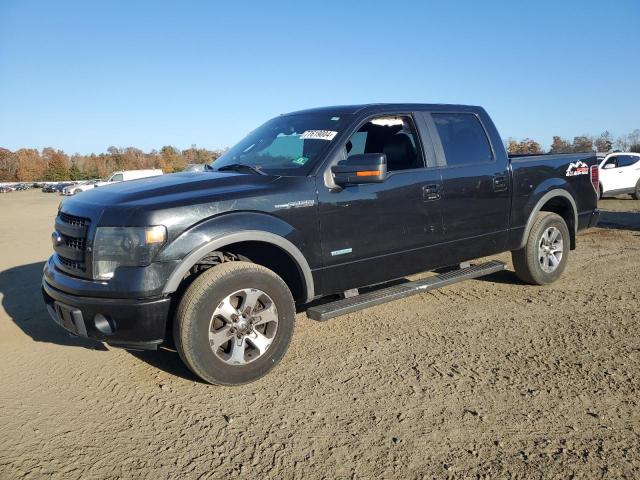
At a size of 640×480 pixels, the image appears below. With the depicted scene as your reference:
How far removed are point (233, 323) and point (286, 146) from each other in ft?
5.52

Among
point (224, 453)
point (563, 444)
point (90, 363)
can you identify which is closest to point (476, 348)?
point (563, 444)

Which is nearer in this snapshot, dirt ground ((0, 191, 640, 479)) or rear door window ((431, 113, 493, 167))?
dirt ground ((0, 191, 640, 479))

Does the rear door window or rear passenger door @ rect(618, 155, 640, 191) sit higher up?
the rear door window

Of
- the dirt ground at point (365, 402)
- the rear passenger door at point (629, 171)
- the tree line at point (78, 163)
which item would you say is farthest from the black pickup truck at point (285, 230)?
the tree line at point (78, 163)

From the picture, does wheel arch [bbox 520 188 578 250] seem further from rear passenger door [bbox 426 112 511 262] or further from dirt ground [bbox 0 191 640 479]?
dirt ground [bbox 0 191 640 479]

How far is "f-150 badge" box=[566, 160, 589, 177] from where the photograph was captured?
5.69 meters

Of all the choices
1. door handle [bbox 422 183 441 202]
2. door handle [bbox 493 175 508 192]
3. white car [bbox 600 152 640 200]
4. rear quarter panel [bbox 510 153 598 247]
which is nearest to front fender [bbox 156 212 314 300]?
door handle [bbox 422 183 441 202]

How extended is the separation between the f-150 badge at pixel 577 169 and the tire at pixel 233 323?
398 cm

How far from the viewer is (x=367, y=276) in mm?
4078

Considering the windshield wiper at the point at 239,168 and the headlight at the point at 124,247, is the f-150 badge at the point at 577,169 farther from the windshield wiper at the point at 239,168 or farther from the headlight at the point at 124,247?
the headlight at the point at 124,247

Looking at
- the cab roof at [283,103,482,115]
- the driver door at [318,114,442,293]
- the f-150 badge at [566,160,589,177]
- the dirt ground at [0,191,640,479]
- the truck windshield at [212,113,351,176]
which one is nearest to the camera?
the dirt ground at [0,191,640,479]

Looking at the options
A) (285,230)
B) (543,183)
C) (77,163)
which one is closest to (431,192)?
(285,230)

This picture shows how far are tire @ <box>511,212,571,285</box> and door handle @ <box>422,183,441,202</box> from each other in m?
1.60

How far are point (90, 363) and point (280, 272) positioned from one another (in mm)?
1672
